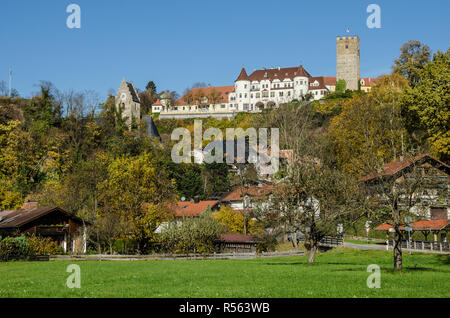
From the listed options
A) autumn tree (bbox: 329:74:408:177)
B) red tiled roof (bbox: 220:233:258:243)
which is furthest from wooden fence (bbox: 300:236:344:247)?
autumn tree (bbox: 329:74:408:177)

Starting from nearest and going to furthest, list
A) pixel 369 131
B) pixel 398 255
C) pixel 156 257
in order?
pixel 398 255 → pixel 156 257 → pixel 369 131

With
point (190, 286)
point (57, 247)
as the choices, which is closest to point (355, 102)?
point (57, 247)

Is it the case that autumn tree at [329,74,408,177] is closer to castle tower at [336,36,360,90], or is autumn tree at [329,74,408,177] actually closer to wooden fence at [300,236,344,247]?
wooden fence at [300,236,344,247]

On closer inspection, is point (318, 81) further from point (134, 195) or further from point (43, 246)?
point (43, 246)

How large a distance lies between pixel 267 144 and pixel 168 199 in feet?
102

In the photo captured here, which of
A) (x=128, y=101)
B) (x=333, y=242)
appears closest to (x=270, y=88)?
(x=128, y=101)

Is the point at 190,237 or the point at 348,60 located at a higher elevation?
the point at 348,60

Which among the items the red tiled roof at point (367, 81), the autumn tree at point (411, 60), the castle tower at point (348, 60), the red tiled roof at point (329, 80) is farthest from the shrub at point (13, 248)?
the red tiled roof at point (367, 81)

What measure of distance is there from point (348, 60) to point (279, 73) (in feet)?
60.3

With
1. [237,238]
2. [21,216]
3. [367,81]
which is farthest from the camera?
[367,81]

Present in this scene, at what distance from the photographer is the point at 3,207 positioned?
2212 inches

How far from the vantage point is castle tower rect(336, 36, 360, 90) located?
140 m

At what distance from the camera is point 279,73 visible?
484 feet

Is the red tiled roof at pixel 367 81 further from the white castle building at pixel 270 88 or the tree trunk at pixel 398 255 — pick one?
the tree trunk at pixel 398 255
